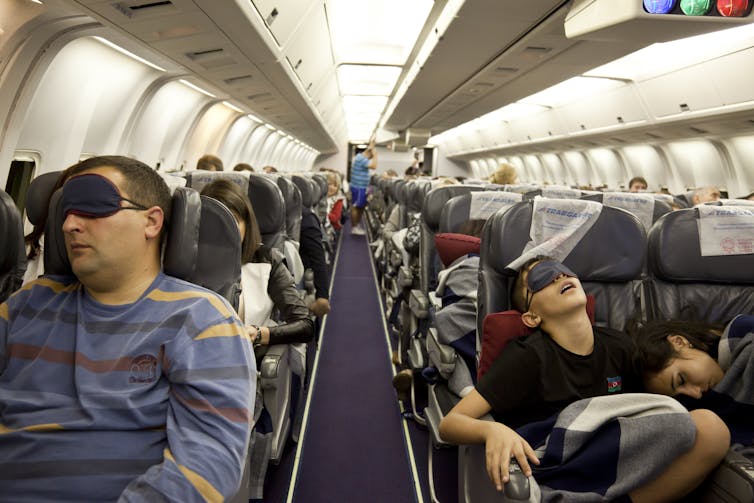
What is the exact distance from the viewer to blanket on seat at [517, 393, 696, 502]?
4.59 feet

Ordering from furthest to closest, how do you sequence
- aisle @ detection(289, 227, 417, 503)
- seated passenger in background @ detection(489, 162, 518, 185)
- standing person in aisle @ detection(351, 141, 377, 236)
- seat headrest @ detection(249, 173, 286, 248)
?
standing person in aisle @ detection(351, 141, 377, 236)
seated passenger in background @ detection(489, 162, 518, 185)
seat headrest @ detection(249, 173, 286, 248)
aisle @ detection(289, 227, 417, 503)

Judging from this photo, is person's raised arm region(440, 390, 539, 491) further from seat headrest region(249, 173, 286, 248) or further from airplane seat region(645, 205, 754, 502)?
seat headrest region(249, 173, 286, 248)

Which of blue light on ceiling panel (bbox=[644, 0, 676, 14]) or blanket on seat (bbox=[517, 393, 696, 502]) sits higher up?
blue light on ceiling panel (bbox=[644, 0, 676, 14])

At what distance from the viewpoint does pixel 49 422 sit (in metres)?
1.30

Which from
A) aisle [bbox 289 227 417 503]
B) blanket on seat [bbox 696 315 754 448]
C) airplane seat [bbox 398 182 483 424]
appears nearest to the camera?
blanket on seat [bbox 696 315 754 448]

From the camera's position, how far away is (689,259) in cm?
233

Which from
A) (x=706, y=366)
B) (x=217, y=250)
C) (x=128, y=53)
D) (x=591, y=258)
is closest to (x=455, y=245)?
(x=591, y=258)

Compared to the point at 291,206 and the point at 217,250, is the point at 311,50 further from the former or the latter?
the point at 217,250

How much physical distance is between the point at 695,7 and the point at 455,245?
224 cm

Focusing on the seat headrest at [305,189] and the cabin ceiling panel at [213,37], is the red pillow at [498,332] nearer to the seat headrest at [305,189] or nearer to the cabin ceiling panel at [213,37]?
the cabin ceiling panel at [213,37]

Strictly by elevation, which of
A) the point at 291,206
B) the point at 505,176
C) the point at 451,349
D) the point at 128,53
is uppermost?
the point at 128,53

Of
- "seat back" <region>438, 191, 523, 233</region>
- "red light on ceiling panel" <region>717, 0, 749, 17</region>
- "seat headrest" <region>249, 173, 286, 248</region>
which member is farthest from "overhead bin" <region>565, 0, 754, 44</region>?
"seat headrest" <region>249, 173, 286, 248</region>

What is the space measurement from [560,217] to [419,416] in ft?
6.55

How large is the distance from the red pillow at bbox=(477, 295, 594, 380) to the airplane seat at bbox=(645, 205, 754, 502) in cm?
93
